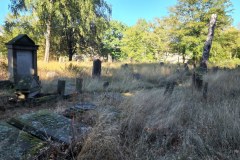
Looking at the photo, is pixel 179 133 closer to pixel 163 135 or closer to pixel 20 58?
pixel 163 135

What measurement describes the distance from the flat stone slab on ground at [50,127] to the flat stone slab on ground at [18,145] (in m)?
0.12

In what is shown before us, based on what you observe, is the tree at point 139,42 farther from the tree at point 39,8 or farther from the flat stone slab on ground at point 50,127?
the flat stone slab on ground at point 50,127

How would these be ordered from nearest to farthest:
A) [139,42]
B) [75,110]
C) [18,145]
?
[18,145]
[75,110]
[139,42]

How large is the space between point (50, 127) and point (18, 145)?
1.79 feet

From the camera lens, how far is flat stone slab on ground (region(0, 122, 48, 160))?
240 cm

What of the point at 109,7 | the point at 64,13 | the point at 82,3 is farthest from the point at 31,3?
the point at 109,7

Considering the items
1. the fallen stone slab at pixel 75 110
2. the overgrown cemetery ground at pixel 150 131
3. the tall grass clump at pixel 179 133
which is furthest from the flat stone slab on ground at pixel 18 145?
the fallen stone slab at pixel 75 110

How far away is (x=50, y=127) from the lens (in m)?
3.04

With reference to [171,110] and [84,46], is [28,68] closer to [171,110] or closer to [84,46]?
[171,110]

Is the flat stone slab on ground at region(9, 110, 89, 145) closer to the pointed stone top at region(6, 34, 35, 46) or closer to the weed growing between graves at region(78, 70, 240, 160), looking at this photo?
the weed growing between graves at region(78, 70, 240, 160)

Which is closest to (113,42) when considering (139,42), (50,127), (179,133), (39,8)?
(139,42)

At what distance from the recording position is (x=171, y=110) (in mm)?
4477

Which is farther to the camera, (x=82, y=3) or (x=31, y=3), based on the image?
(x=82, y=3)

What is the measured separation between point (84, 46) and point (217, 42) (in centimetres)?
1453
